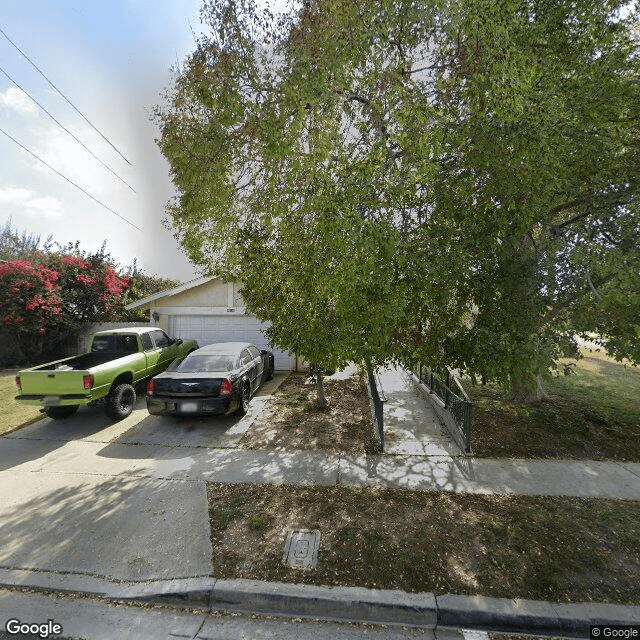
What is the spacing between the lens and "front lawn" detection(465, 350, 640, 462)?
20.4 ft

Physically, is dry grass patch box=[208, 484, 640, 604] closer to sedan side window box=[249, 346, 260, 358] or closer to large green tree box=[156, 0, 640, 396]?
large green tree box=[156, 0, 640, 396]

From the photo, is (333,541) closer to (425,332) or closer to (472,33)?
(425,332)

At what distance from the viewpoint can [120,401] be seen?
7.99 meters

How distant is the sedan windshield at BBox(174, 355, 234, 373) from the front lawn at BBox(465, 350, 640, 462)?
16.4 feet

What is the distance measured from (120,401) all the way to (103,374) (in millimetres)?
779

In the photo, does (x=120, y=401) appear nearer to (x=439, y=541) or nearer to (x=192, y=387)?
(x=192, y=387)

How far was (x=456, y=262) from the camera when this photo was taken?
4.68m

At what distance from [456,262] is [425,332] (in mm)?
1132

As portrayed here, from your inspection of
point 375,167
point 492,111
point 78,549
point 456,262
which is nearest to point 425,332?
point 456,262

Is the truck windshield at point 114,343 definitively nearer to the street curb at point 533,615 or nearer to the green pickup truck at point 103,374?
the green pickup truck at point 103,374

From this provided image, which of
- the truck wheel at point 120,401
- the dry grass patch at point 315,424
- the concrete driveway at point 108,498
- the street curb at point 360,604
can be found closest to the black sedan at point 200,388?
the concrete driveway at point 108,498

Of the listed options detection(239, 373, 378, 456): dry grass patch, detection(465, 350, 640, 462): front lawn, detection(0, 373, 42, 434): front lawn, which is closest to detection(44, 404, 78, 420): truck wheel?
detection(0, 373, 42, 434): front lawn

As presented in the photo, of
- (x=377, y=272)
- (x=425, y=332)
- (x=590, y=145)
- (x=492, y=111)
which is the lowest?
(x=425, y=332)

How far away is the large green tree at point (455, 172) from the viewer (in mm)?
4488
